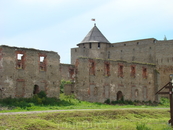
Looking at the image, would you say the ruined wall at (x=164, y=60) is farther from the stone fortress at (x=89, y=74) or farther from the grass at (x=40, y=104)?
the grass at (x=40, y=104)

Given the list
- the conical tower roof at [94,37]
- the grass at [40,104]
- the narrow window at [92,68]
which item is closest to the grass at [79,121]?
the grass at [40,104]

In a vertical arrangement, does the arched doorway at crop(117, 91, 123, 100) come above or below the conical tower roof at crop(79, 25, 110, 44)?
below

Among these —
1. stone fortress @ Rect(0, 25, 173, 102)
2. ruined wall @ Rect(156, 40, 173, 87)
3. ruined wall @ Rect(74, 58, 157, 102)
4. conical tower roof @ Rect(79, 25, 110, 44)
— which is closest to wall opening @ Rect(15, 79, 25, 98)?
stone fortress @ Rect(0, 25, 173, 102)

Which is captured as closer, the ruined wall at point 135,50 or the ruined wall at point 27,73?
the ruined wall at point 27,73

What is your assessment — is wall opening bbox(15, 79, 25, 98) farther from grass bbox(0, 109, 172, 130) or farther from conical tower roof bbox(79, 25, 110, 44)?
conical tower roof bbox(79, 25, 110, 44)

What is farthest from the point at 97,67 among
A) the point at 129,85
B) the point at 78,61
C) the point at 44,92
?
the point at 44,92

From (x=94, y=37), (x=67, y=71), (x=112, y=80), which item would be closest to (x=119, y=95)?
(x=112, y=80)

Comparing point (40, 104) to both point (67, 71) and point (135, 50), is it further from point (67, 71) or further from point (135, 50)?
point (135, 50)

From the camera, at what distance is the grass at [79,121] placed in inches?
558


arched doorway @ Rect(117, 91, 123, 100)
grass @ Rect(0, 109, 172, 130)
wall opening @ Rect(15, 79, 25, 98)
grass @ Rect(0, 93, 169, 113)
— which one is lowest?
grass @ Rect(0, 109, 172, 130)

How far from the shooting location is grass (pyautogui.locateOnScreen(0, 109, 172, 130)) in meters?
14.2

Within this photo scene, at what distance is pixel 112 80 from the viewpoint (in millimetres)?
29781

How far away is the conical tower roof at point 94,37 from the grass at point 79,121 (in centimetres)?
2861

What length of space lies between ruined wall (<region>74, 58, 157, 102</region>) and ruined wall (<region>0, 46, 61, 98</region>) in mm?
3057
